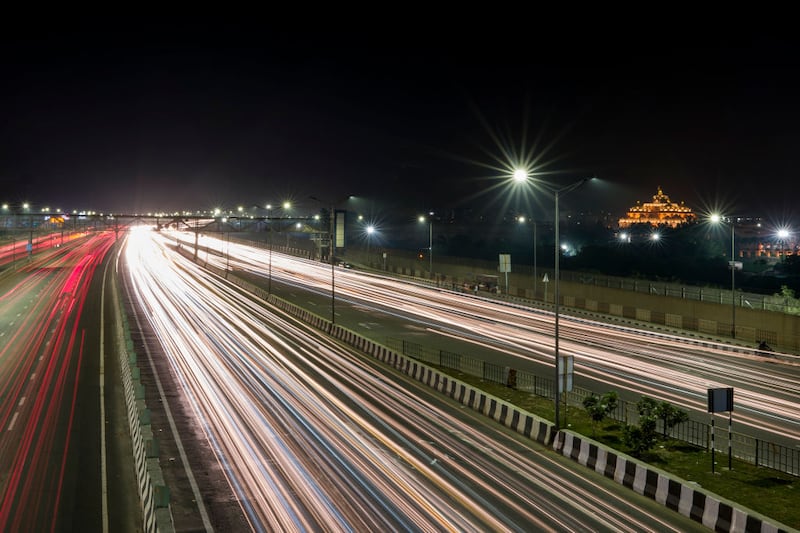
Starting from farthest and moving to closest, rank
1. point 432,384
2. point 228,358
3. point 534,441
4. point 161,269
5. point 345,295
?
1. point 161,269
2. point 345,295
3. point 228,358
4. point 432,384
5. point 534,441

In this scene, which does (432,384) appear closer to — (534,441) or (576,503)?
(534,441)

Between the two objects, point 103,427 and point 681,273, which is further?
point 681,273

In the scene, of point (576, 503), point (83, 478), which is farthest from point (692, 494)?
point (83, 478)

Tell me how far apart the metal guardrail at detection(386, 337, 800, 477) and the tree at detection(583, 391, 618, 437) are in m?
0.49

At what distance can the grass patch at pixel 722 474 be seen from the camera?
572 inches

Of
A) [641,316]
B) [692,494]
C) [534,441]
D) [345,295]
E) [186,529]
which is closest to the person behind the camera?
[186,529]

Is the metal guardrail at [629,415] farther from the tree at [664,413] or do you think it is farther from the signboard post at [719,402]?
the signboard post at [719,402]

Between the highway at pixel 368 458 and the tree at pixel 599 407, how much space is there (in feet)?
7.05

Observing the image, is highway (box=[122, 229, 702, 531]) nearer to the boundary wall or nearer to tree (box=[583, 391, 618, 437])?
the boundary wall

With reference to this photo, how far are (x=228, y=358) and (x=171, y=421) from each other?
35.2 ft

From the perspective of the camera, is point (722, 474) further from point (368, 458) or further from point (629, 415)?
point (368, 458)

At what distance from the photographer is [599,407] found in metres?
20.6

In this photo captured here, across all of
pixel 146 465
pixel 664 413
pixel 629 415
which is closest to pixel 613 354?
pixel 629 415

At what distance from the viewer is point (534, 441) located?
2045 centimetres
